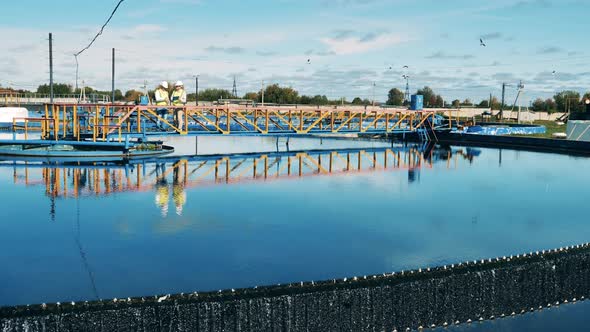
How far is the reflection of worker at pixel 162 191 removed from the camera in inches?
797

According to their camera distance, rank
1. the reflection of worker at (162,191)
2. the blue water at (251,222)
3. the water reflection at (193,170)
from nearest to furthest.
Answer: the blue water at (251,222)
the reflection of worker at (162,191)
the water reflection at (193,170)

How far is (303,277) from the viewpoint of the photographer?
12586 mm

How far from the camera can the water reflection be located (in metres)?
23.8

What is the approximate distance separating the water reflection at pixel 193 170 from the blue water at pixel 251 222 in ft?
0.43

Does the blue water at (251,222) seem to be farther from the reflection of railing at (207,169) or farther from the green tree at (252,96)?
the green tree at (252,96)

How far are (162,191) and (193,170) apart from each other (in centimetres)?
683

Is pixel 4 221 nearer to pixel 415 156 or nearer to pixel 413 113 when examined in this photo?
pixel 415 156

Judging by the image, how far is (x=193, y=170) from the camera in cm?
3034

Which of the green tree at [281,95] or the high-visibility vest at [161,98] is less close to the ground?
the green tree at [281,95]

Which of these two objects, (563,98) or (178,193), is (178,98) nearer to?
(178,193)

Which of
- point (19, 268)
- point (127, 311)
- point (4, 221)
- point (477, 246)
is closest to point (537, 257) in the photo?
point (477, 246)

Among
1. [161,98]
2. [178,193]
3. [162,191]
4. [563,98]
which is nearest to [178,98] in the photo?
[161,98]

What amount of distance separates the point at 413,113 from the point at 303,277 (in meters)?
40.2

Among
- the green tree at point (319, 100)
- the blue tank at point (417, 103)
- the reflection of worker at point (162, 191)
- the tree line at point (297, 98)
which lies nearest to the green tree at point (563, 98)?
the tree line at point (297, 98)
